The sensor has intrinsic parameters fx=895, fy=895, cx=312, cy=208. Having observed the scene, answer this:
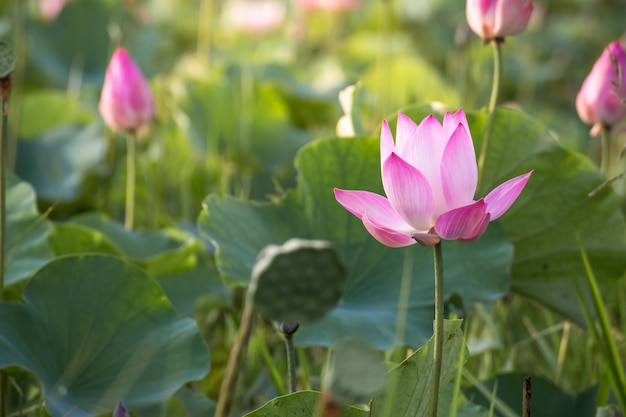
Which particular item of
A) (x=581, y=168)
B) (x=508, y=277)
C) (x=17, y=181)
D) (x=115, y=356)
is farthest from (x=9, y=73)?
(x=581, y=168)

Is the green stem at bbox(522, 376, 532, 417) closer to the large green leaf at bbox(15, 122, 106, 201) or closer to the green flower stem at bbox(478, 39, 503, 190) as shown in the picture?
the green flower stem at bbox(478, 39, 503, 190)

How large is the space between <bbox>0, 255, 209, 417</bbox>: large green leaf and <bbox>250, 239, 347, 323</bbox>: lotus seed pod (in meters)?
0.40

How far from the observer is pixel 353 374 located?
1.62 feet

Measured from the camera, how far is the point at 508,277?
108 centimetres

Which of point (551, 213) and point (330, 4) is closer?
point (551, 213)

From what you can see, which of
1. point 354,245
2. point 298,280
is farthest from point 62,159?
point 298,280

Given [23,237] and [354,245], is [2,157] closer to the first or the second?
[23,237]

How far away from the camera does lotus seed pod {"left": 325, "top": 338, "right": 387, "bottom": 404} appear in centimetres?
49

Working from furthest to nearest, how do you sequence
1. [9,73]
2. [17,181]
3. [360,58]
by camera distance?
[360,58] → [17,181] → [9,73]

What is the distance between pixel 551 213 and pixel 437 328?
20.8 inches

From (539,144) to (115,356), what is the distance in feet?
1.95

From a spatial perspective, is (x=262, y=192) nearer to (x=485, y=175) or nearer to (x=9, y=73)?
(x=485, y=175)

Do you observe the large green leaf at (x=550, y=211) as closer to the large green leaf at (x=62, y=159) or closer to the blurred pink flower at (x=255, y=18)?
the large green leaf at (x=62, y=159)

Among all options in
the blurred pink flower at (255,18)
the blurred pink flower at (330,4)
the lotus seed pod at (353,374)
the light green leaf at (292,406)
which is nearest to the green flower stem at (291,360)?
the light green leaf at (292,406)
